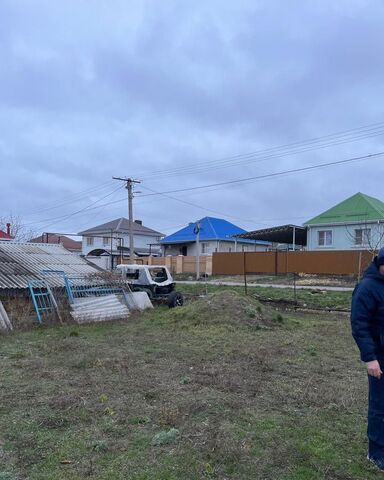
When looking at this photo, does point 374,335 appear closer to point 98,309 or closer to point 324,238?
point 98,309

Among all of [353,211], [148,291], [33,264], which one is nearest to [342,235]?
[353,211]

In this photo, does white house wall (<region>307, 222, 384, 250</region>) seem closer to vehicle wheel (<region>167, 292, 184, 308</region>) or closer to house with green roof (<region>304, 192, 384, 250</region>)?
house with green roof (<region>304, 192, 384, 250</region>)

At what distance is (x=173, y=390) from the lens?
17.8ft

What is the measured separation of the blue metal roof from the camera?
153 ft

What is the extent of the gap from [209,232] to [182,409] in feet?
141

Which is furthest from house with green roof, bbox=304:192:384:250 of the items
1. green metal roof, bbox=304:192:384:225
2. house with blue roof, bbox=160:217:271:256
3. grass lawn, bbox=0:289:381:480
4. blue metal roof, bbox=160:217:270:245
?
grass lawn, bbox=0:289:381:480

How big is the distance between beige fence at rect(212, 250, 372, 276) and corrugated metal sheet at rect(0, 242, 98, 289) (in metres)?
11.2

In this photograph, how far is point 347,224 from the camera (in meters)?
31.4

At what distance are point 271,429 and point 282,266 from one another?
2602 centimetres

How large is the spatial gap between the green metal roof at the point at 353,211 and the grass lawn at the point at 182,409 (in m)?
23.5

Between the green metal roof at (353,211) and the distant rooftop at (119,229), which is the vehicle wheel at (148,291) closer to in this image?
the green metal roof at (353,211)

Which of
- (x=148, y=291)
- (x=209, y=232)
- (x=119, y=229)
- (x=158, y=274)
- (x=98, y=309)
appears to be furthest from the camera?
(x=119, y=229)

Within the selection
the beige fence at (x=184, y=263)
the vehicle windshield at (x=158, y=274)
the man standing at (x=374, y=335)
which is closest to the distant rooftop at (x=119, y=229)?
the beige fence at (x=184, y=263)

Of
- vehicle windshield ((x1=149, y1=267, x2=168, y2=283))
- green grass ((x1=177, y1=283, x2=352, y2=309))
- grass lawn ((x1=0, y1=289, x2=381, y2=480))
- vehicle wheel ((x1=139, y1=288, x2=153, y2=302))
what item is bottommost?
grass lawn ((x1=0, y1=289, x2=381, y2=480))
